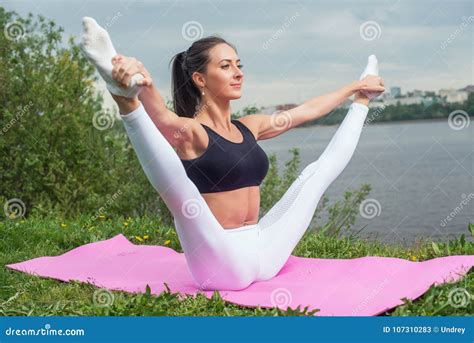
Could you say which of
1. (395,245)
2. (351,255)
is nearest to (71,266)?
(351,255)

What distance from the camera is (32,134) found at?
7.14 meters

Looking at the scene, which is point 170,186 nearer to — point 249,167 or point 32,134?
point 249,167

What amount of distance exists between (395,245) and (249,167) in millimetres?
1585

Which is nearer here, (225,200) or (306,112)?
(225,200)

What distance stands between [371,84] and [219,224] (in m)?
1.42

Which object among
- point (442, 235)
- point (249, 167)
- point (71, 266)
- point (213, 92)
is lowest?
point (71, 266)

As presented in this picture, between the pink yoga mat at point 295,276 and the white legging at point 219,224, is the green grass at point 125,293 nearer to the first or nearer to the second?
the pink yoga mat at point 295,276

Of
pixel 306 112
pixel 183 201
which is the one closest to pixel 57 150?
pixel 306 112

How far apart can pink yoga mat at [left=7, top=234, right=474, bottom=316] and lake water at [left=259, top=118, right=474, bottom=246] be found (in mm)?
855

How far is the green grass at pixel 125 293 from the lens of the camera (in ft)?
12.0

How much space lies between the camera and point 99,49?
3420mm

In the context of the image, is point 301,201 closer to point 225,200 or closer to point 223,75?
point 225,200

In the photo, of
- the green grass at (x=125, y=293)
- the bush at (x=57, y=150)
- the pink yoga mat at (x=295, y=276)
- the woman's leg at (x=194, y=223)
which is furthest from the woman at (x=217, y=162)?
the bush at (x=57, y=150)

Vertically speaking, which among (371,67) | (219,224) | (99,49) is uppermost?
(371,67)
